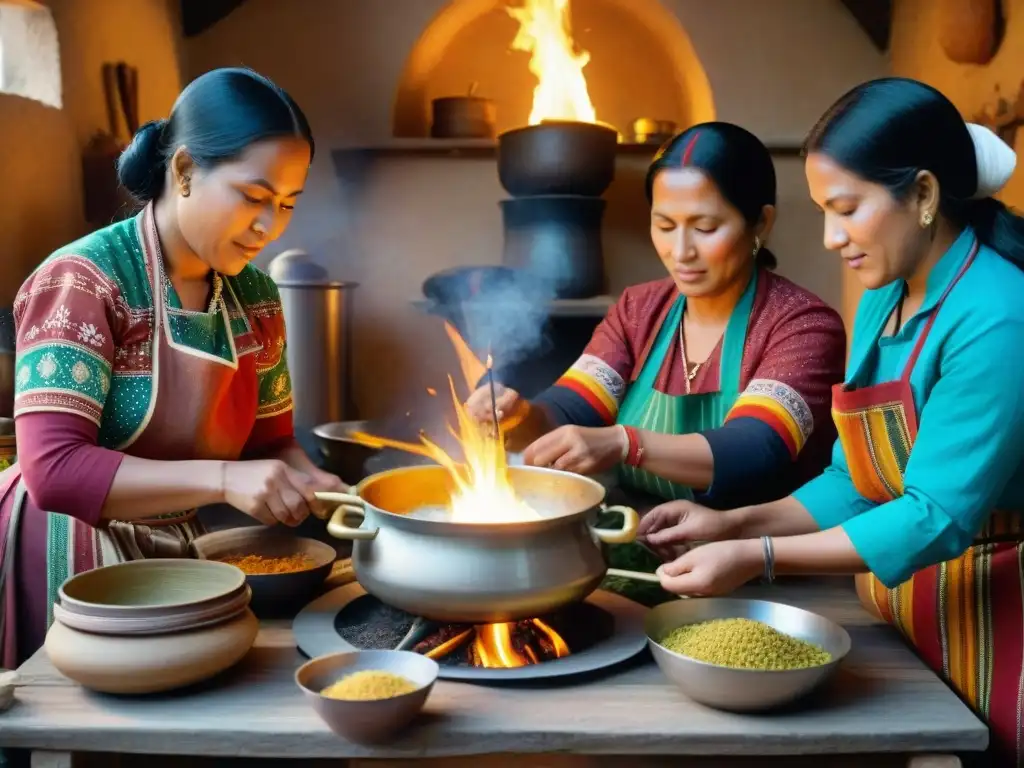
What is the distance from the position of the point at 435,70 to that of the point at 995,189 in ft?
11.8

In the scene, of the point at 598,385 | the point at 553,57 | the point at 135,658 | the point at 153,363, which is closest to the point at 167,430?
the point at 153,363

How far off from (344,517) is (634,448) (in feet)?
2.55

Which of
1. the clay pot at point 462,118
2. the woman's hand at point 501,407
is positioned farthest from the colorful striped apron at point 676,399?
the clay pot at point 462,118

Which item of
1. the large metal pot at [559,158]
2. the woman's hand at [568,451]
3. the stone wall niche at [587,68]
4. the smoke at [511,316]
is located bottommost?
the woman's hand at [568,451]

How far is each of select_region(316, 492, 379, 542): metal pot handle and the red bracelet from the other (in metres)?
0.74

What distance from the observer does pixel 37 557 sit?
1.69 m

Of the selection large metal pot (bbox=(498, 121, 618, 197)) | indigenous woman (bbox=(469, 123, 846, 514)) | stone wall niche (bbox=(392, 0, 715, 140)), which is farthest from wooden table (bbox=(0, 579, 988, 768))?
stone wall niche (bbox=(392, 0, 715, 140))

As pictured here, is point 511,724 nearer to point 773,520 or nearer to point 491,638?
point 491,638

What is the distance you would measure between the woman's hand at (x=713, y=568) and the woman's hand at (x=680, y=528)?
0.69 feet

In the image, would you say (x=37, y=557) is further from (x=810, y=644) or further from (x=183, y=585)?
(x=810, y=644)

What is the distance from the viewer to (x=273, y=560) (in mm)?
1791

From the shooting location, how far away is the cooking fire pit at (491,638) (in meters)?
1.44

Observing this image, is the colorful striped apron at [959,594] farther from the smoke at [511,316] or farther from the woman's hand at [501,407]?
the smoke at [511,316]

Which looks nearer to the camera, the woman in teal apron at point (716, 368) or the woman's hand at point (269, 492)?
the woman's hand at point (269, 492)
